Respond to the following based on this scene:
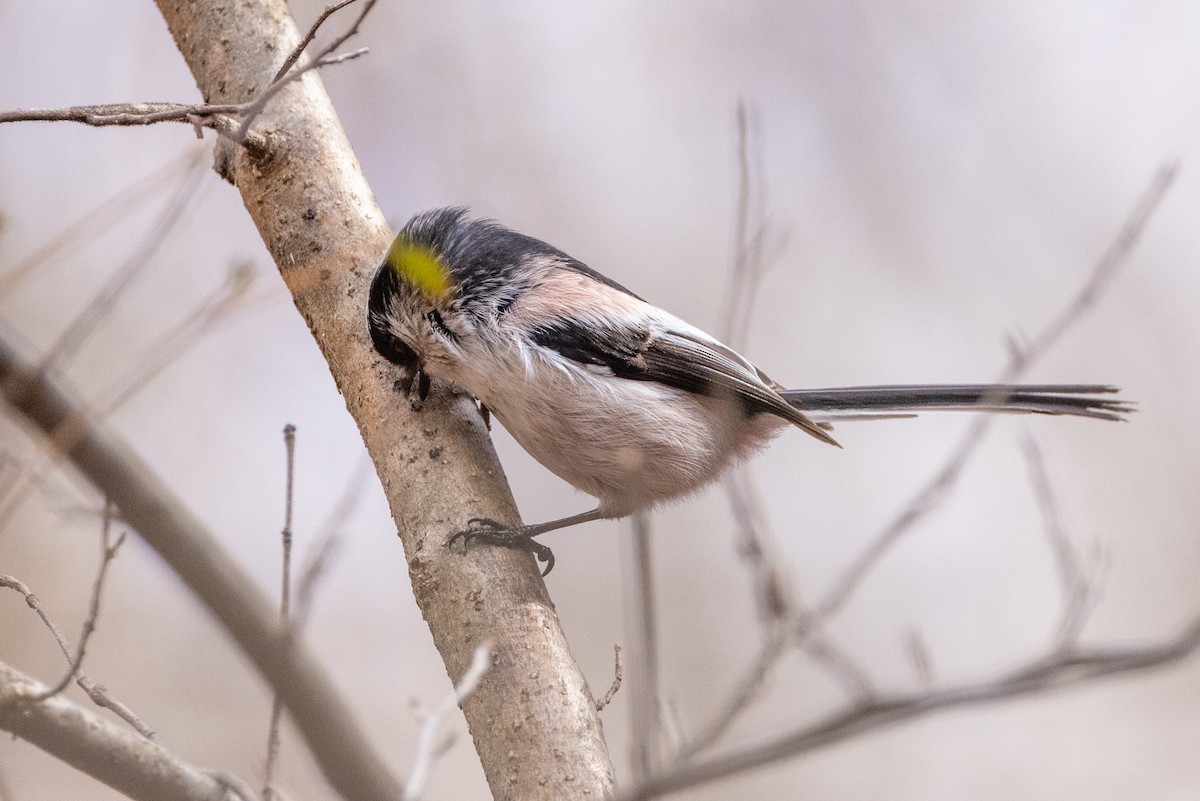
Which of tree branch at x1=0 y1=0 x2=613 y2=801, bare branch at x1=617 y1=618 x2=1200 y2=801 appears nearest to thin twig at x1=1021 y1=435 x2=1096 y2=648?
bare branch at x1=617 y1=618 x2=1200 y2=801

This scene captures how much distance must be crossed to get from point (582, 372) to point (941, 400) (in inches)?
47.4

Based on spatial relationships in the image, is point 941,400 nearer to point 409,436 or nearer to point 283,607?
point 409,436

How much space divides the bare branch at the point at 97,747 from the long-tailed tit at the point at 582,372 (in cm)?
104

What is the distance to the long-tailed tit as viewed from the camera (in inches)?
99.4

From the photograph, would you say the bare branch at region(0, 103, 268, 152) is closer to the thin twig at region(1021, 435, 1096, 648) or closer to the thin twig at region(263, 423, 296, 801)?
the thin twig at region(263, 423, 296, 801)

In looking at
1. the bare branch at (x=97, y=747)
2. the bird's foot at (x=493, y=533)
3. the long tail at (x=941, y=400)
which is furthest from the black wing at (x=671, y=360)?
the bare branch at (x=97, y=747)

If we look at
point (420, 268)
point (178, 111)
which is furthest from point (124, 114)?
point (420, 268)

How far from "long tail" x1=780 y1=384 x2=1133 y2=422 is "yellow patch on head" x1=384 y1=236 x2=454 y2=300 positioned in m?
1.23

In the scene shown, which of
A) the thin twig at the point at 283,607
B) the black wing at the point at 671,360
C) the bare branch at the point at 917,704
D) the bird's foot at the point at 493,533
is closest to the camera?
the bare branch at the point at 917,704

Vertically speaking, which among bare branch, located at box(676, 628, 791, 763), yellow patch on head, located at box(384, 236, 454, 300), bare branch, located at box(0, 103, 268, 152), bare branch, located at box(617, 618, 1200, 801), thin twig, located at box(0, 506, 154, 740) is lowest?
thin twig, located at box(0, 506, 154, 740)

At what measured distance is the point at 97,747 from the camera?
4.38ft

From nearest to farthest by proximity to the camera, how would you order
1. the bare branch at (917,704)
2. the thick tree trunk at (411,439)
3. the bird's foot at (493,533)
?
the bare branch at (917,704), the thick tree trunk at (411,439), the bird's foot at (493,533)

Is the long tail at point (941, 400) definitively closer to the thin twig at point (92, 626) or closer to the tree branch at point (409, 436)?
the tree branch at point (409, 436)

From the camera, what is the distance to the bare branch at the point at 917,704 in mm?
848
